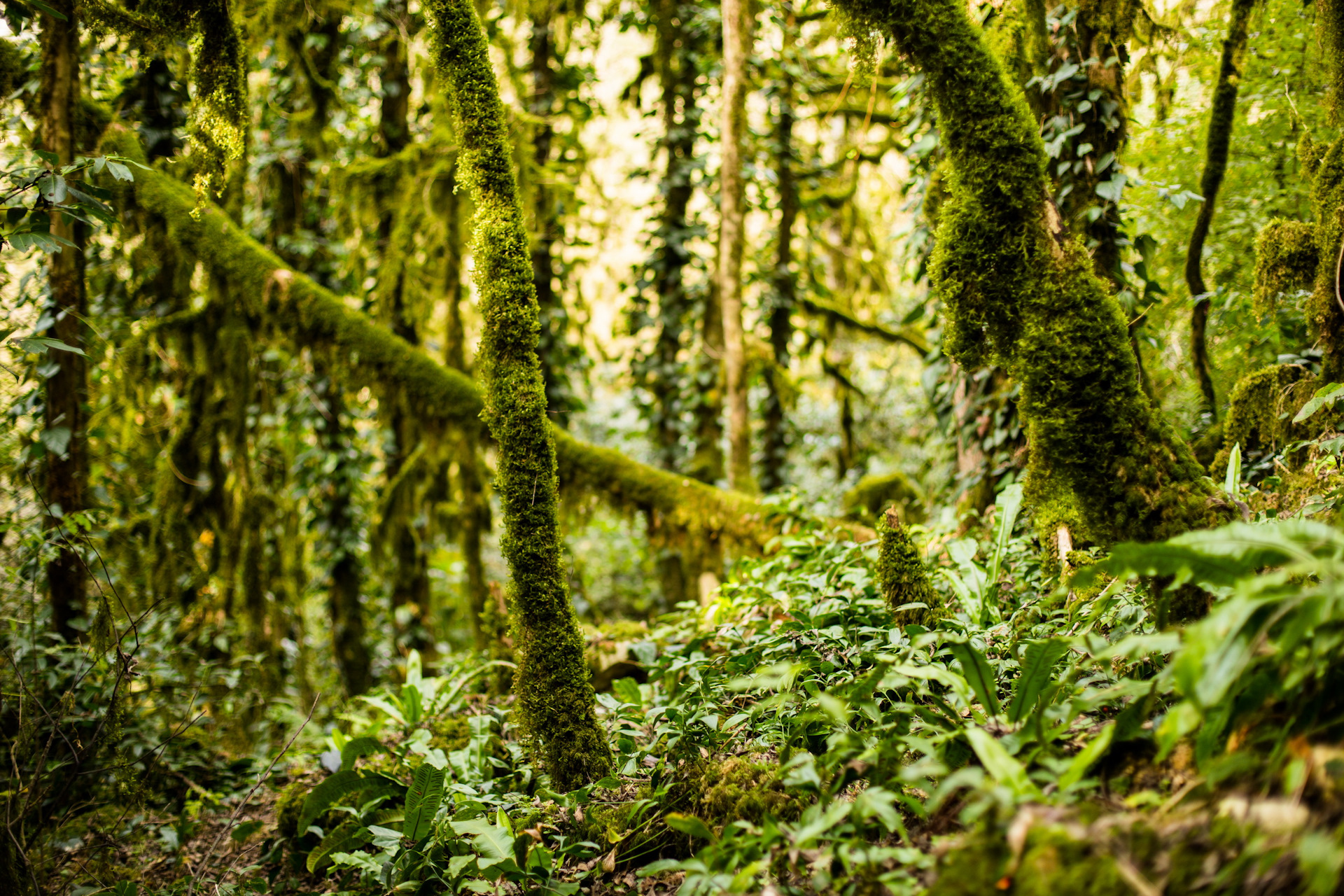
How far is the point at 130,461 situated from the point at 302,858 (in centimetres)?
379

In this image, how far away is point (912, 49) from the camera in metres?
2.28

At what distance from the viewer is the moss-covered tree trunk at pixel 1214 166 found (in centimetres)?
321

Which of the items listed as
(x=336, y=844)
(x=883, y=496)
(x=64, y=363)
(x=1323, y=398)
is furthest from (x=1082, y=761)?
(x=64, y=363)

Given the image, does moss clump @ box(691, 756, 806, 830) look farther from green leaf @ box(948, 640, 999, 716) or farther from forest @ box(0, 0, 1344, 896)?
green leaf @ box(948, 640, 999, 716)

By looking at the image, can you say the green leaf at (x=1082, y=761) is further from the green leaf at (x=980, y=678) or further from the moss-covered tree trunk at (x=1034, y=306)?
the moss-covered tree trunk at (x=1034, y=306)

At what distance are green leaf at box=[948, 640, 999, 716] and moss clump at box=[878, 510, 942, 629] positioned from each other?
66 cm

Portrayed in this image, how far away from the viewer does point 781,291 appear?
7320 mm

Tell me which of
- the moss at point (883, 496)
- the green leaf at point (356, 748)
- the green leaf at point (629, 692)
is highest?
the moss at point (883, 496)

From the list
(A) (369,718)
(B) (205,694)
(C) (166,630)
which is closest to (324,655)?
(C) (166,630)

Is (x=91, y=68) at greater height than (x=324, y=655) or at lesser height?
greater

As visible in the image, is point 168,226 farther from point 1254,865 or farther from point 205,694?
point 1254,865

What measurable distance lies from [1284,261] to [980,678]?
8.12 ft

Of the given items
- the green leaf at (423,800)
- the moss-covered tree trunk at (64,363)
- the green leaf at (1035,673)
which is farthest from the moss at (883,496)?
the moss-covered tree trunk at (64,363)

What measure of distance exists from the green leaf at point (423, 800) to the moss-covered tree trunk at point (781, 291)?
5347 millimetres
